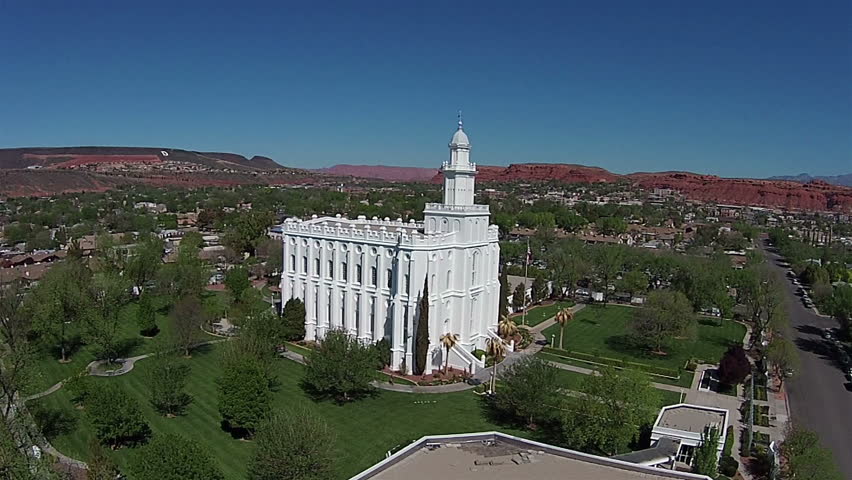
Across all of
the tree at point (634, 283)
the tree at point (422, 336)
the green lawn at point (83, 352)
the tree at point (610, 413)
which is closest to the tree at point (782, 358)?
the tree at point (610, 413)

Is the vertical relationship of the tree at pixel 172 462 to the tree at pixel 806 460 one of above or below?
above

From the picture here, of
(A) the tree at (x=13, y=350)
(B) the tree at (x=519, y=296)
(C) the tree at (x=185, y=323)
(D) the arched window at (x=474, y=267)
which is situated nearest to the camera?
(A) the tree at (x=13, y=350)

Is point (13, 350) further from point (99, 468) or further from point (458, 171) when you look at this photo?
point (458, 171)

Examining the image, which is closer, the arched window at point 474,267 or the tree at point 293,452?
the tree at point 293,452

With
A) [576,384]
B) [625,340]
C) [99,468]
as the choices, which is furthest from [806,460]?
[99,468]

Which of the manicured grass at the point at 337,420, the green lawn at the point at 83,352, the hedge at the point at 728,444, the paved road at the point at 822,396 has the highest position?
the hedge at the point at 728,444

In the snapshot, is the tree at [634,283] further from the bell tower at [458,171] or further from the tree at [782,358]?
A: the bell tower at [458,171]

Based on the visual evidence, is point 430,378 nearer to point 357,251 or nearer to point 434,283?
point 434,283

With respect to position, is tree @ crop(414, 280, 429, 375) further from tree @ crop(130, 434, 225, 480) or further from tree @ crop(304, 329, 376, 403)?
tree @ crop(130, 434, 225, 480)

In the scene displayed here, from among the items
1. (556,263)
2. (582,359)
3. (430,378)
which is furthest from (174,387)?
(556,263)
